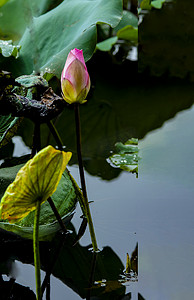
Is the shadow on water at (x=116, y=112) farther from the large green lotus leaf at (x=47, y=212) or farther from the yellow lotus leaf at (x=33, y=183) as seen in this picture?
the yellow lotus leaf at (x=33, y=183)

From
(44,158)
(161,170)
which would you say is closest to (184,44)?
(161,170)

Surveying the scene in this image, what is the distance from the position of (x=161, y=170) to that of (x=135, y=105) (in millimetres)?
666

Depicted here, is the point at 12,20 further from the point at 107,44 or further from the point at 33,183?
the point at 33,183

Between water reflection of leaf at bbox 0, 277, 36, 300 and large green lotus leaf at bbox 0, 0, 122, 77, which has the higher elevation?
large green lotus leaf at bbox 0, 0, 122, 77

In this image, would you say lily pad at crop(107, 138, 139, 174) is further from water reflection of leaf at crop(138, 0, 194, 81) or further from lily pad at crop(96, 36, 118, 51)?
lily pad at crop(96, 36, 118, 51)

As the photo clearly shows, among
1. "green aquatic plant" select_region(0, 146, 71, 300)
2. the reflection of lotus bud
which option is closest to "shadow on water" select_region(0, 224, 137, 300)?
"green aquatic plant" select_region(0, 146, 71, 300)

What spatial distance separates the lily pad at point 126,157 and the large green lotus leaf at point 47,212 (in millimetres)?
254

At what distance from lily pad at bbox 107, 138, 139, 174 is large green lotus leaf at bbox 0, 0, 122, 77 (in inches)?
13.8

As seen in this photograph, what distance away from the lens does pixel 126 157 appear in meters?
1.21

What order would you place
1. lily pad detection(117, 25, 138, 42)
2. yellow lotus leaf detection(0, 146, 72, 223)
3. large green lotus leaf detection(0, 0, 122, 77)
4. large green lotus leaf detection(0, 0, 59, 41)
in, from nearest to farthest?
1. yellow lotus leaf detection(0, 146, 72, 223)
2. large green lotus leaf detection(0, 0, 122, 77)
3. large green lotus leaf detection(0, 0, 59, 41)
4. lily pad detection(117, 25, 138, 42)

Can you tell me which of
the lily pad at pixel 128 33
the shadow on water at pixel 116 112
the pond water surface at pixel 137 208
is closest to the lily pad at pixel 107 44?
the lily pad at pixel 128 33

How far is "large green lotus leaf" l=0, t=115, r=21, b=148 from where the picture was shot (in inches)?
32.3

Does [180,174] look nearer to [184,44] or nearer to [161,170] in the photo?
[161,170]

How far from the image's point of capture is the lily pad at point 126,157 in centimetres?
117
